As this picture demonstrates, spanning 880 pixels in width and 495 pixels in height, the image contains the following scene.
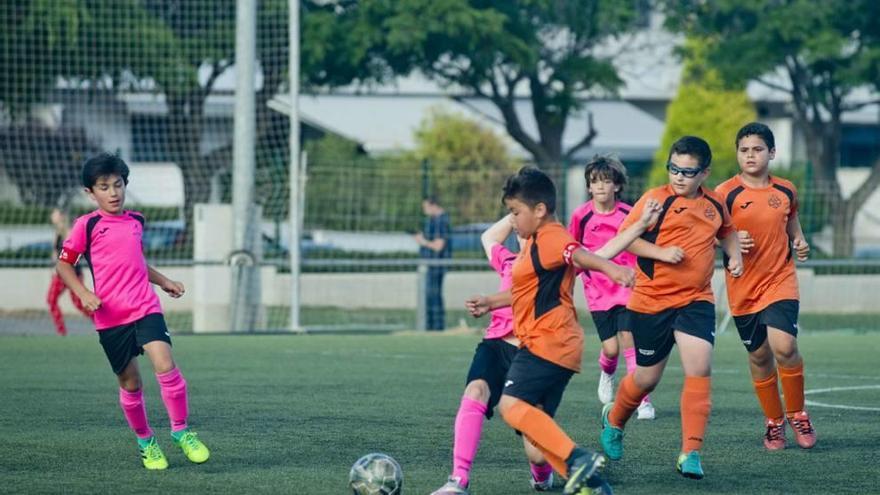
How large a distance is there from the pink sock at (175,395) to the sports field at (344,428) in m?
0.23

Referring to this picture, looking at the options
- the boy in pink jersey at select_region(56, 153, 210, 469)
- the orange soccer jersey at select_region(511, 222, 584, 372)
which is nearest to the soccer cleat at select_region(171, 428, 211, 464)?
the boy in pink jersey at select_region(56, 153, 210, 469)

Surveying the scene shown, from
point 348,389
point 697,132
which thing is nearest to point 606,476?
point 348,389

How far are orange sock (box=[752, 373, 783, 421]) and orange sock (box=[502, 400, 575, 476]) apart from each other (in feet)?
8.44

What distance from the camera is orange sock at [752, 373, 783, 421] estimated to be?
29.2ft

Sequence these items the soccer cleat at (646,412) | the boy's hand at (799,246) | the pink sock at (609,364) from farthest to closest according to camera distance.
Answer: the pink sock at (609,364) < the soccer cleat at (646,412) < the boy's hand at (799,246)

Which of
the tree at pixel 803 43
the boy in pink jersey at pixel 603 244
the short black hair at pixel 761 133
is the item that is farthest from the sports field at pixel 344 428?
the tree at pixel 803 43

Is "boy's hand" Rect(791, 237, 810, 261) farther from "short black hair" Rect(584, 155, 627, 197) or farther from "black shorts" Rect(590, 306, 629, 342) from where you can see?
"black shorts" Rect(590, 306, 629, 342)

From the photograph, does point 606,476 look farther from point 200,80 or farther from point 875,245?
point 875,245

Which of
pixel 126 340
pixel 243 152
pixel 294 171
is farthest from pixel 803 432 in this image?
pixel 243 152

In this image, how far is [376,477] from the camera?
268 inches

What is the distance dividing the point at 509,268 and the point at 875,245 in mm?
20107

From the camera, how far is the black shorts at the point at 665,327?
26.0ft

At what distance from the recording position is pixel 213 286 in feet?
66.6

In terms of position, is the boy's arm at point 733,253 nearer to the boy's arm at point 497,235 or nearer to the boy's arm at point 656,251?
the boy's arm at point 656,251
